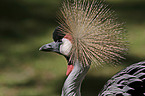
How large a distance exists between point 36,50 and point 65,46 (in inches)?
50.9

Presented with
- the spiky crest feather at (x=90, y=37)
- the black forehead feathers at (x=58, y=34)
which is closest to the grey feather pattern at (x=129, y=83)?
the spiky crest feather at (x=90, y=37)

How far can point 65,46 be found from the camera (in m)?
1.39

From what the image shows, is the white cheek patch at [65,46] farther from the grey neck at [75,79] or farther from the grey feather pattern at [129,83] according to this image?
the grey feather pattern at [129,83]

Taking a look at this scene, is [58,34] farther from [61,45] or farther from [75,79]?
[75,79]

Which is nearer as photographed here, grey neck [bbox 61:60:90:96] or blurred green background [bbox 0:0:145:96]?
grey neck [bbox 61:60:90:96]

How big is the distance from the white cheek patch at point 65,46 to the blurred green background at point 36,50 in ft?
2.57

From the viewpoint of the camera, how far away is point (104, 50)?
137cm

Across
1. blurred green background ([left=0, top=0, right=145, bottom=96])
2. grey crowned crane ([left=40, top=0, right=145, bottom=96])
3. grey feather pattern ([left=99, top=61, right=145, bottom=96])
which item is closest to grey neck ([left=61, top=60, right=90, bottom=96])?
grey crowned crane ([left=40, top=0, right=145, bottom=96])

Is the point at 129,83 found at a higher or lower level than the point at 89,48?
lower

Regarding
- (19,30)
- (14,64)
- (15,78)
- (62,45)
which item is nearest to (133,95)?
(62,45)

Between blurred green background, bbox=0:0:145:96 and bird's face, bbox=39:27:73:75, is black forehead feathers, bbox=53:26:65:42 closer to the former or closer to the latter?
bird's face, bbox=39:27:73:75

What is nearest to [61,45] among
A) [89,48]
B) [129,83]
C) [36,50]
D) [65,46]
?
[65,46]

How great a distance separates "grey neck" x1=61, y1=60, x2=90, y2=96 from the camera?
1361mm

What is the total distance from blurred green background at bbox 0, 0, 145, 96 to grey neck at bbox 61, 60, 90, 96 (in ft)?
2.37
